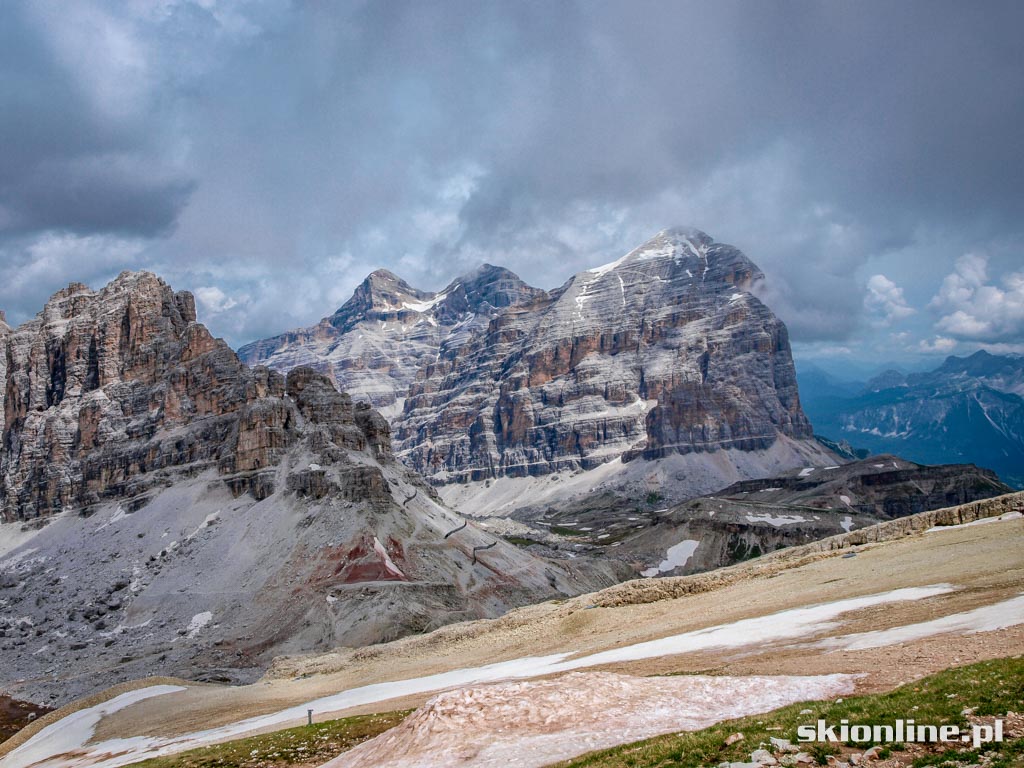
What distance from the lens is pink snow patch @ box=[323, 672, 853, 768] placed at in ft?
61.5

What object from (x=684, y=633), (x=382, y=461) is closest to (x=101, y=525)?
(x=382, y=461)

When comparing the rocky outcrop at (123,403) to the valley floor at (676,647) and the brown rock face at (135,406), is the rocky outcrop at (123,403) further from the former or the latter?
the valley floor at (676,647)

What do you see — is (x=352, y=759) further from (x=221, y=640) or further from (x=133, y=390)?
(x=133, y=390)

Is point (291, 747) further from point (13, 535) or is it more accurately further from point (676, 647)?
point (13, 535)

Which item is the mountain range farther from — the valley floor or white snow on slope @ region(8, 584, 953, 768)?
white snow on slope @ region(8, 584, 953, 768)

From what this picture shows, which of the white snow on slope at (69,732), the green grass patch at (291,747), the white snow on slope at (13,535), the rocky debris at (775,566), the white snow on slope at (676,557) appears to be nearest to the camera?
the green grass patch at (291,747)

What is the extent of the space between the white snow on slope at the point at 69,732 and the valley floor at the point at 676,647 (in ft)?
0.84

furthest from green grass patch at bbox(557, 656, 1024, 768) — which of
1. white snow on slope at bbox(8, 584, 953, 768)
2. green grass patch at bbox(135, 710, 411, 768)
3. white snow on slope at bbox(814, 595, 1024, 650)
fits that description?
green grass patch at bbox(135, 710, 411, 768)

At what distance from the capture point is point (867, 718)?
15969 mm

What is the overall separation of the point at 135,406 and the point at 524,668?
15082 cm

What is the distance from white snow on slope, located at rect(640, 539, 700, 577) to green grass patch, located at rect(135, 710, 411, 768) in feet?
474

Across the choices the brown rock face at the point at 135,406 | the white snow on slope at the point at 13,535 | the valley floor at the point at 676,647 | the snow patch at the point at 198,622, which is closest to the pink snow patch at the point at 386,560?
the snow patch at the point at 198,622

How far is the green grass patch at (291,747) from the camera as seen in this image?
26641 mm

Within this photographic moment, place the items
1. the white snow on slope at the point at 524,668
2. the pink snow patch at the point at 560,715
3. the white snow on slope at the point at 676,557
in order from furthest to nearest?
the white snow on slope at the point at 676,557 → the white snow on slope at the point at 524,668 → the pink snow patch at the point at 560,715
